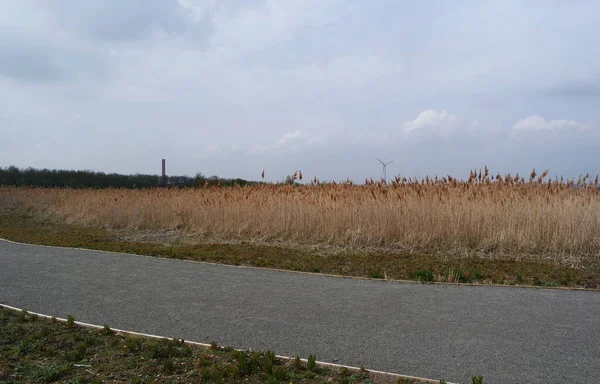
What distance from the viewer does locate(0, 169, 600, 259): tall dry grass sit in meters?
9.99

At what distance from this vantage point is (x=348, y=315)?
224 inches

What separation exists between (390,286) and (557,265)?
3684mm

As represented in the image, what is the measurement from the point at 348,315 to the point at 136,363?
2435 millimetres

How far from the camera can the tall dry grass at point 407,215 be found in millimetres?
9992

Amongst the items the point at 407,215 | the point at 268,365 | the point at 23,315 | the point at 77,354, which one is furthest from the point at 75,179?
the point at 268,365

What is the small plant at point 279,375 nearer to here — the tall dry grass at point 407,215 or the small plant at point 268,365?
the small plant at point 268,365

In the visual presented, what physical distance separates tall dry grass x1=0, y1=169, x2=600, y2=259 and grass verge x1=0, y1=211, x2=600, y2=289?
33.0 inches

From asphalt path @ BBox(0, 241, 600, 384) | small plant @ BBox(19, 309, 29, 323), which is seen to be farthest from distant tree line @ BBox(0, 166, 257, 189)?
small plant @ BBox(19, 309, 29, 323)

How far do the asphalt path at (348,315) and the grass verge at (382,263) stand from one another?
599 millimetres

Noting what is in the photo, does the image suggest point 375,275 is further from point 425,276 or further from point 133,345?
point 133,345

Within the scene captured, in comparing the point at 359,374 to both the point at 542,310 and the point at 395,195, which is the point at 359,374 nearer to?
the point at 542,310

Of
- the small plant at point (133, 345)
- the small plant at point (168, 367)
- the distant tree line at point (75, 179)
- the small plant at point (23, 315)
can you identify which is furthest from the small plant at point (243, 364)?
the distant tree line at point (75, 179)

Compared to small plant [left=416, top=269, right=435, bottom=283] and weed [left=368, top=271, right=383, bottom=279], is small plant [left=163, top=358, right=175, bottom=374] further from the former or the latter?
small plant [left=416, top=269, right=435, bottom=283]

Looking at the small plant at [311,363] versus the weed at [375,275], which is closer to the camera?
the small plant at [311,363]
